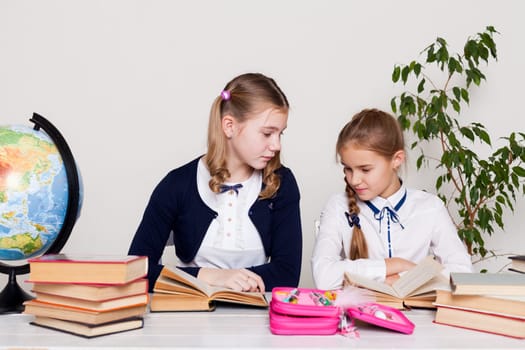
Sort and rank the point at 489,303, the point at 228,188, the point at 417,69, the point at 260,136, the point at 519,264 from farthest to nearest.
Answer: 1. the point at 417,69
2. the point at 228,188
3. the point at 260,136
4. the point at 519,264
5. the point at 489,303

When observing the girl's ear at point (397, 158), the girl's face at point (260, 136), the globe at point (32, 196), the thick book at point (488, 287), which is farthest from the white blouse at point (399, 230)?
the globe at point (32, 196)

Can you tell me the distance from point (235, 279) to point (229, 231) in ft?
1.66

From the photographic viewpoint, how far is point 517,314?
56.1 inches

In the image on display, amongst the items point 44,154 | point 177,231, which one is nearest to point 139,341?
point 44,154

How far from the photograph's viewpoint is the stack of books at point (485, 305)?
1427mm

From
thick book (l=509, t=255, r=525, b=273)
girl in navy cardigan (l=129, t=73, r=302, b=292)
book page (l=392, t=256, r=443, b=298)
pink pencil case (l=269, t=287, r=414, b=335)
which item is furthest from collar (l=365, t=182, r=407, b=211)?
pink pencil case (l=269, t=287, r=414, b=335)

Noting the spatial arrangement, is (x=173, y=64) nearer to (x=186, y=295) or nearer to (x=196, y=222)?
(x=196, y=222)

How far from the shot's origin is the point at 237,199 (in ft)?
8.09

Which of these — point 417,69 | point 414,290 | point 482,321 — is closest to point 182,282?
point 414,290

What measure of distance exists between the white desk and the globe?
222 millimetres

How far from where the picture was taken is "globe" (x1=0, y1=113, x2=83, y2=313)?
5.42ft

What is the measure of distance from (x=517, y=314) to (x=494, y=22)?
2.88 meters

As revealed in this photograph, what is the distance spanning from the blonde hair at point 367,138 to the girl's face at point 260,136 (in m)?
0.26

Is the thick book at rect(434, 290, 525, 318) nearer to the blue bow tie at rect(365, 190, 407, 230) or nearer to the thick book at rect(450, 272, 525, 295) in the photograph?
the thick book at rect(450, 272, 525, 295)
